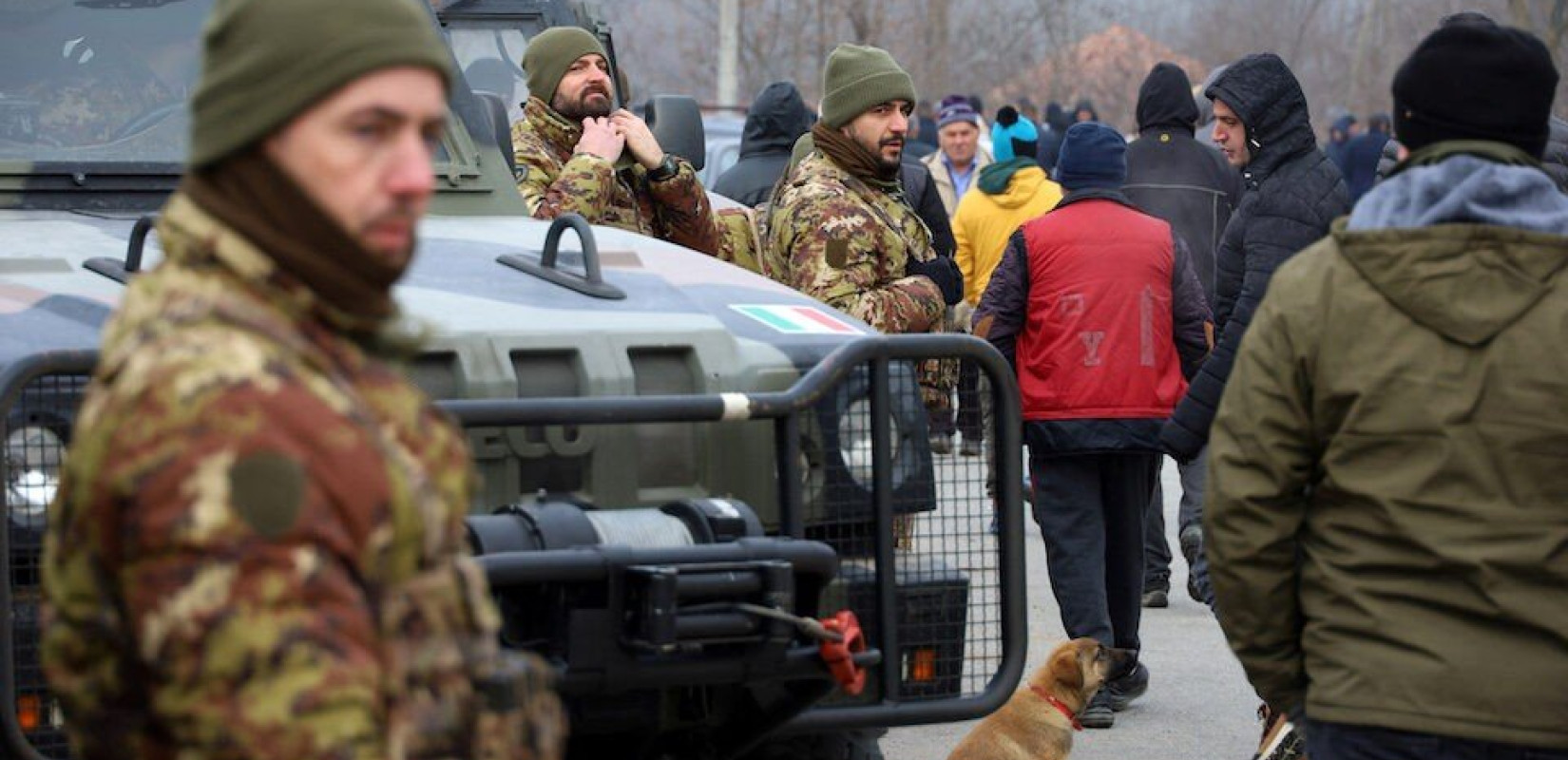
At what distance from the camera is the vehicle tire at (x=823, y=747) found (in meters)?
4.60

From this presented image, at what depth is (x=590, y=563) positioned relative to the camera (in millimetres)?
3777

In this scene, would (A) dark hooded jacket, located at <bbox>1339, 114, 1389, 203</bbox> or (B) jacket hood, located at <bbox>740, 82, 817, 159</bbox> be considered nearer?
(B) jacket hood, located at <bbox>740, 82, 817, 159</bbox>

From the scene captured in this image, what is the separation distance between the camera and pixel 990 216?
1079cm

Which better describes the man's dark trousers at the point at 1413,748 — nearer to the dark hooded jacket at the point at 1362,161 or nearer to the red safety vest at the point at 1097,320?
the red safety vest at the point at 1097,320

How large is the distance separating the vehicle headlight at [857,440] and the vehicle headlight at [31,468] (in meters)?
1.36

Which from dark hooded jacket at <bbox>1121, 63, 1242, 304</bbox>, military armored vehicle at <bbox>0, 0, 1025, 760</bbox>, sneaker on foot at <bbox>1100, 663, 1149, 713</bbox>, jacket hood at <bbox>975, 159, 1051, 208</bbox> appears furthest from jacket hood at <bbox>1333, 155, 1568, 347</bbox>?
jacket hood at <bbox>975, 159, 1051, 208</bbox>

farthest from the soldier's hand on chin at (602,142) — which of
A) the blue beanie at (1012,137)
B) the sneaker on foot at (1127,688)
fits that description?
the blue beanie at (1012,137)

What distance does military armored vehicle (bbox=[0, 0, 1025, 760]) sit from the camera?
3.83 meters

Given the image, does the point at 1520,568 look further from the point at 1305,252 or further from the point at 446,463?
the point at 446,463

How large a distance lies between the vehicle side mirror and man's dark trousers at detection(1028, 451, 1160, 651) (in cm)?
131

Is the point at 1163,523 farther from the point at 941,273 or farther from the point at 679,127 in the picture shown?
the point at 679,127

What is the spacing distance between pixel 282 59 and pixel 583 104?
179 inches

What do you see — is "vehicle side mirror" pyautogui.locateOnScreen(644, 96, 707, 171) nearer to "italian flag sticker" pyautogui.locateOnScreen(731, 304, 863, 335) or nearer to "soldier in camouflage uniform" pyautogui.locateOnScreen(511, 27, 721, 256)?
"soldier in camouflage uniform" pyautogui.locateOnScreen(511, 27, 721, 256)

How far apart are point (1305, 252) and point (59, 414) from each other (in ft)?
6.37
